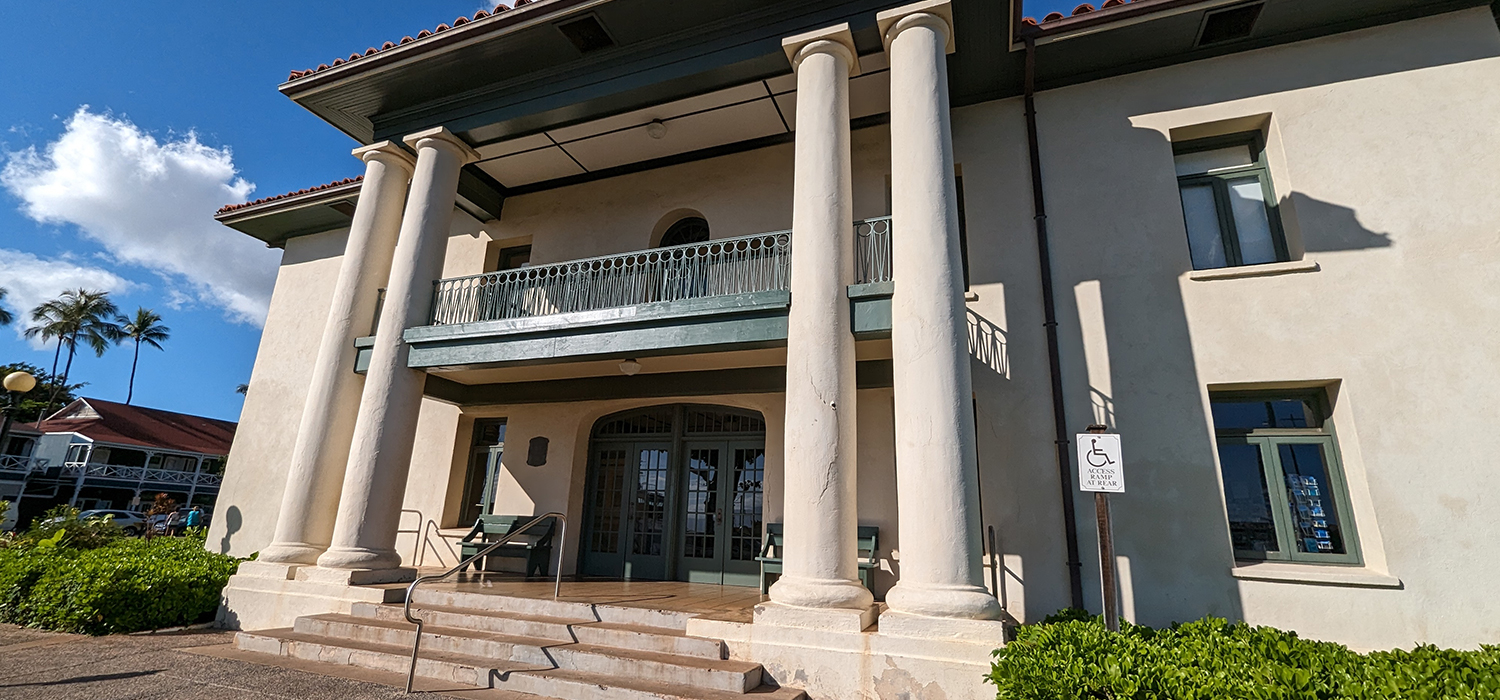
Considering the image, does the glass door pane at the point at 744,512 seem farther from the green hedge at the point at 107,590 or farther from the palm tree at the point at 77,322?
the palm tree at the point at 77,322

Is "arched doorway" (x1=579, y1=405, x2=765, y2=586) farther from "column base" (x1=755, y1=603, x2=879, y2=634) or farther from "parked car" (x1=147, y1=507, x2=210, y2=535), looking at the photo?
"parked car" (x1=147, y1=507, x2=210, y2=535)

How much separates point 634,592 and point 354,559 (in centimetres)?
332

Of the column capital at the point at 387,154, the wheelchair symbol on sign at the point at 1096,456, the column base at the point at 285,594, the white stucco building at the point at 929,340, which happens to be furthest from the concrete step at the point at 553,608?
the column capital at the point at 387,154

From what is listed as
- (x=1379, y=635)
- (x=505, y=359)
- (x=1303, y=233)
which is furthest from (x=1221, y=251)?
(x=505, y=359)

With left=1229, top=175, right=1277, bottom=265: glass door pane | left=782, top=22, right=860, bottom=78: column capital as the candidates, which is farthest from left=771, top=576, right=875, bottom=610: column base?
left=1229, top=175, right=1277, bottom=265: glass door pane

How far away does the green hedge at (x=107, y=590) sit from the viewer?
752 cm

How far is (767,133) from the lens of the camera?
9.84 meters

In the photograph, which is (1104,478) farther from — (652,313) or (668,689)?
(652,313)

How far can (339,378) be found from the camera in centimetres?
896

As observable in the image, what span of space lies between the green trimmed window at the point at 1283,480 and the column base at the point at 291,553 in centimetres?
1057

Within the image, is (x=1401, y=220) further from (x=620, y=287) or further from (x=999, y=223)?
(x=620, y=287)

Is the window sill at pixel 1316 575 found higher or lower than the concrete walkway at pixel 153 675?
higher

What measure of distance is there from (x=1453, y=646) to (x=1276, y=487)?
1.75 metres

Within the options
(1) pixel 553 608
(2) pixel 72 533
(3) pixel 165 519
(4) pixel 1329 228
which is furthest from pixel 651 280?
(3) pixel 165 519
